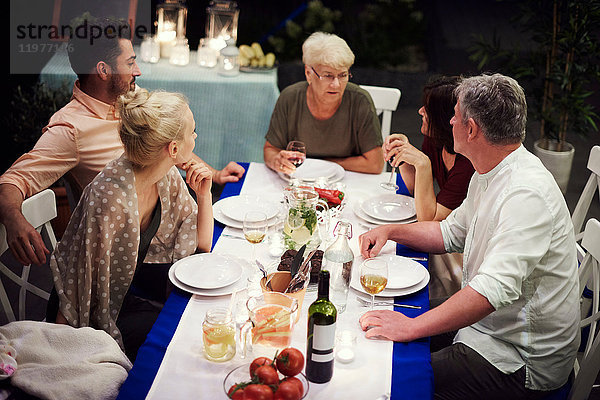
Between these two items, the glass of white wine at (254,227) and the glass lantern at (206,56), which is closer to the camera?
the glass of white wine at (254,227)

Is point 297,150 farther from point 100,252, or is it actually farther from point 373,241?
point 100,252

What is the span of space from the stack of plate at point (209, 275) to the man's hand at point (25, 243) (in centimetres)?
42

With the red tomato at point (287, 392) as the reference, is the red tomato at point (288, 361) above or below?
above

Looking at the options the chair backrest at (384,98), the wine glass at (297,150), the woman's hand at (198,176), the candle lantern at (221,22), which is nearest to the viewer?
the woman's hand at (198,176)

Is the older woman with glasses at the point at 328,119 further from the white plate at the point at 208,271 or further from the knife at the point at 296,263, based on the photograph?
the knife at the point at 296,263

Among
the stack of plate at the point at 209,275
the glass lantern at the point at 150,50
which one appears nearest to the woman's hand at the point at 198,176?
the stack of plate at the point at 209,275

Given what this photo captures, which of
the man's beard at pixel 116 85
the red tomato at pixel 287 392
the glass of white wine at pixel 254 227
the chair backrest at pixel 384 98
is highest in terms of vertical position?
the man's beard at pixel 116 85

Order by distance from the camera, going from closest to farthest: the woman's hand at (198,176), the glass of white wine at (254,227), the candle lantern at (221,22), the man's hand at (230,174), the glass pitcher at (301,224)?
the glass of white wine at (254,227) < the glass pitcher at (301,224) < the woman's hand at (198,176) < the man's hand at (230,174) < the candle lantern at (221,22)

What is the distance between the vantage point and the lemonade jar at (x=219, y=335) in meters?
1.57

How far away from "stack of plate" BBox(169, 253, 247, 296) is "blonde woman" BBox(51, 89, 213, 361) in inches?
7.4

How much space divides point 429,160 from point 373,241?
48 centimetres

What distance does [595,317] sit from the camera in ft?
6.74

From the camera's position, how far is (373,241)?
2.18 meters

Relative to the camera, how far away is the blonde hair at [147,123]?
2.00 m
